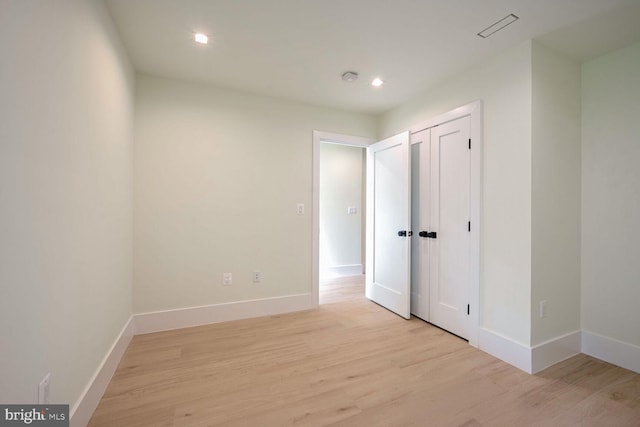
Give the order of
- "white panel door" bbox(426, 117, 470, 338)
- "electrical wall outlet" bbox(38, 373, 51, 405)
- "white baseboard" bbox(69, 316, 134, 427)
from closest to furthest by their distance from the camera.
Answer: "electrical wall outlet" bbox(38, 373, 51, 405), "white baseboard" bbox(69, 316, 134, 427), "white panel door" bbox(426, 117, 470, 338)

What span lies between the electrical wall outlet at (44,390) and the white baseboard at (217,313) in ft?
5.43

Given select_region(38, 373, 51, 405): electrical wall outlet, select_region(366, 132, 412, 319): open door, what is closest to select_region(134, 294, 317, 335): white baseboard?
select_region(366, 132, 412, 319): open door

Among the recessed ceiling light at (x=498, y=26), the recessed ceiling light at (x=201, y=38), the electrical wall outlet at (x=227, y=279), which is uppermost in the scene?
the recessed ceiling light at (x=201, y=38)

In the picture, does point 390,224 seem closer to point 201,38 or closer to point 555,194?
point 555,194

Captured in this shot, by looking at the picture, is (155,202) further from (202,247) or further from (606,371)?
(606,371)

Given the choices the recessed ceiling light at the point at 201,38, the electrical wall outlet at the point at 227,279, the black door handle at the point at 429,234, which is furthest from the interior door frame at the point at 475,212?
the electrical wall outlet at the point at 227,279

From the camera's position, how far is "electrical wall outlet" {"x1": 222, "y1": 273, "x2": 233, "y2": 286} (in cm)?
296

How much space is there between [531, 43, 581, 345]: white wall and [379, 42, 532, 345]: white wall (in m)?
0.05

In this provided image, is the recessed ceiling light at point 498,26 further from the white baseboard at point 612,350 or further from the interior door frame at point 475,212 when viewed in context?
the white baseboard at point 612,350

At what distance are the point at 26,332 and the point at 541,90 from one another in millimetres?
3350

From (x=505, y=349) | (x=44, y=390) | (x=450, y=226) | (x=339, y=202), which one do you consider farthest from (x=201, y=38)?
(x=339, y=202)

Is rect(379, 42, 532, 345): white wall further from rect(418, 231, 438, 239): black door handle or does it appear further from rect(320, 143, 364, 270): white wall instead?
rect(320, 143, 364, 270): white wall

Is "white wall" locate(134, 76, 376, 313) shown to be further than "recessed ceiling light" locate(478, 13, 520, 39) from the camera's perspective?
Yes

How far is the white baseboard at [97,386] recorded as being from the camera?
1.37m
